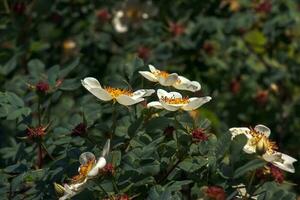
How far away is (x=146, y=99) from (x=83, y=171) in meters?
0.36

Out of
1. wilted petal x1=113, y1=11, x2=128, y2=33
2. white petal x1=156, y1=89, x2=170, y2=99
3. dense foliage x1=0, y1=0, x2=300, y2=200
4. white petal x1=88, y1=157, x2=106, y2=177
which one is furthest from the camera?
wilted petal x1=113, y1=11, x2=128, y2=33

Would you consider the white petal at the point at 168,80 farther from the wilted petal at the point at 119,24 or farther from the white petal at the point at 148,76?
the wilted petal at the point at 119,24

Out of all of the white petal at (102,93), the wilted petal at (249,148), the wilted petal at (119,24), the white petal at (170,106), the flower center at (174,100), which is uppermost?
the white petal at (102,93)

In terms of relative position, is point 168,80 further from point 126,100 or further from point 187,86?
point 126,100

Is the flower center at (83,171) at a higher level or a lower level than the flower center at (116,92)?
lower

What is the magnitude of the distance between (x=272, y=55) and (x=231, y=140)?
190 cm

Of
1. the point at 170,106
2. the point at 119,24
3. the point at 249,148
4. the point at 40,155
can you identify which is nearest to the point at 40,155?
the point at 40,155

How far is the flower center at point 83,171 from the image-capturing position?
1.44 meters

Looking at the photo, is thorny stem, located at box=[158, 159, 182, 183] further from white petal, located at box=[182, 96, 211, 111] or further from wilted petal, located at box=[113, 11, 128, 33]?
wilted petal, located at box=[113, 11, 128, 33]

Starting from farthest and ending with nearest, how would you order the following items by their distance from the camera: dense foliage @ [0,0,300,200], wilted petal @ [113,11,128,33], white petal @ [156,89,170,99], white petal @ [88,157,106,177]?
wilted petal @ [113,11,128,33] < white petal @ [156,89,170,99] < dense foliage @ [0,0,300,200] < white petal @ [88,157,106,177]

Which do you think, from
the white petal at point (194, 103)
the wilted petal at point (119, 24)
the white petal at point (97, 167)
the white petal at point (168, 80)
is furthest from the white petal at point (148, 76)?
the wilted petal at point (119, 24)

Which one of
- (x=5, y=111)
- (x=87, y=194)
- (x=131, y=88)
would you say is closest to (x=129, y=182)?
(x=87, y=194)

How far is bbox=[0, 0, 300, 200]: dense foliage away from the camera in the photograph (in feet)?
4.88

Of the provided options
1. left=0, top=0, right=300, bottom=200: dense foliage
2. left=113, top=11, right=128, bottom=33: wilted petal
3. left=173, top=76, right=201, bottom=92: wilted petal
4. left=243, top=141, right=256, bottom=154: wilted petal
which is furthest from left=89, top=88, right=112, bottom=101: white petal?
left=113, top=11, right=128, bottom=33: wilted petal
